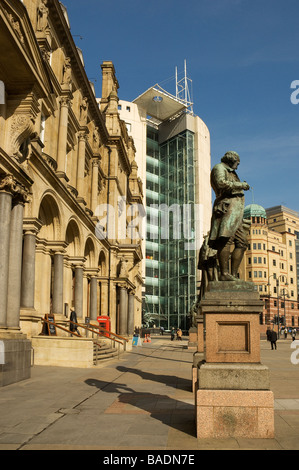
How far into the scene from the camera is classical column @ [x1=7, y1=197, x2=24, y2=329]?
1364cm

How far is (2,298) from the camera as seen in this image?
13.2 m

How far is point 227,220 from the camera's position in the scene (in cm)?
770

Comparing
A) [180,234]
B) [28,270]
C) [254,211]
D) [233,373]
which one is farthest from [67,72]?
[254,211]

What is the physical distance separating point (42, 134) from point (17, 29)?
9.61 m

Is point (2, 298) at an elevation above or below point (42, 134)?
below

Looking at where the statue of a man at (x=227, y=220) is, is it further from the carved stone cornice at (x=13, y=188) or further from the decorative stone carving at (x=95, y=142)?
the decorative stone carving at (x=95, y=142)

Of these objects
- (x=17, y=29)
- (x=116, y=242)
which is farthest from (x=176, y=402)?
(x=116, y=242)

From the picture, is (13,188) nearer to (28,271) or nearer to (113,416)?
(28,271)

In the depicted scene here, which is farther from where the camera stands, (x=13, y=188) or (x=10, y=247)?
(x=10, y=247)

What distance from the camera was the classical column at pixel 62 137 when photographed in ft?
77.0

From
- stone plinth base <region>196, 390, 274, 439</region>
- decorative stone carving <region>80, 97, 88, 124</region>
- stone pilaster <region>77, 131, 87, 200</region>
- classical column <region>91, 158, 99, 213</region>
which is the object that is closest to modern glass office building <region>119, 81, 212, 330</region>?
classical column <region>91, 158, 99, 213</region>

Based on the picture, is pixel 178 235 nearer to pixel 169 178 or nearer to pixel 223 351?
pixel 169 178

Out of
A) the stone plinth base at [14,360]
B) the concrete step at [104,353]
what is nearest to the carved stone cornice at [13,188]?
the stone plinth base at [14,360]

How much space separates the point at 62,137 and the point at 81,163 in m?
4.77
